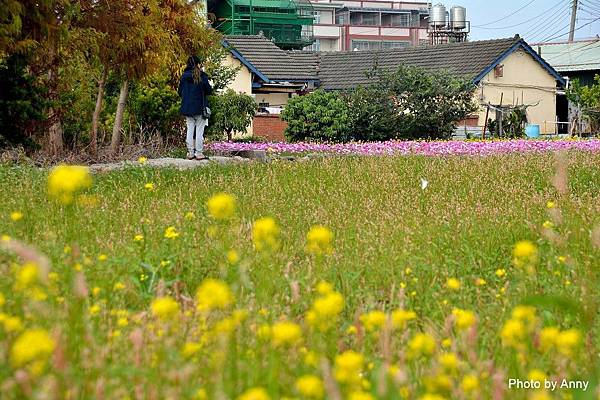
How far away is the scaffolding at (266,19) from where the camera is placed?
5497 cm

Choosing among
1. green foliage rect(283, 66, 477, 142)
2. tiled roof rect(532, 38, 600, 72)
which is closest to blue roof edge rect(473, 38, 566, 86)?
tiled roof rect(532, 38, 600, 72)

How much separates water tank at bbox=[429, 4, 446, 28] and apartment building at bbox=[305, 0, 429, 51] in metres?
17.3

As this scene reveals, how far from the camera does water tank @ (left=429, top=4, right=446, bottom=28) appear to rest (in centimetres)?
6869

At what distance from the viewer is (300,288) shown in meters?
4.54

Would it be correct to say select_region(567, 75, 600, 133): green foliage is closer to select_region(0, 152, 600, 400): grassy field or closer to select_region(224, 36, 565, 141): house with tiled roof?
select_region(224, 36, 565, 141): house with tiled roof

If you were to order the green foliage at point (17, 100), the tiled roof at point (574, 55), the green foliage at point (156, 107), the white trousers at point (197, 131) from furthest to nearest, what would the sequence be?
the tiled roof at point (574, 55)
the green foliage at point (156, 107)
the white trousers at point (197, 131)
the green foliage at point (17, 100)

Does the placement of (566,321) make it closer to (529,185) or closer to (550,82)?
(529,185)

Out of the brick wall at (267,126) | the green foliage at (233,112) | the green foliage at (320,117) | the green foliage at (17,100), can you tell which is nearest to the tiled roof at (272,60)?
the brick wall at (267,126)

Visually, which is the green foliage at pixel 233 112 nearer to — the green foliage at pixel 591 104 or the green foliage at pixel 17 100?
the green foliage at pixel 17 100

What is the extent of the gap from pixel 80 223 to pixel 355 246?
206 centimetres

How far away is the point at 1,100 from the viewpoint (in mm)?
13711

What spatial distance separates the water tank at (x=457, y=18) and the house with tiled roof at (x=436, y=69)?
78.0 ft

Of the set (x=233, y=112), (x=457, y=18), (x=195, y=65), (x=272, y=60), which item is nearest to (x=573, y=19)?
(x=457, y=18)

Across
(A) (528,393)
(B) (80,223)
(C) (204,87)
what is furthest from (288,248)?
(C) (204,87)
